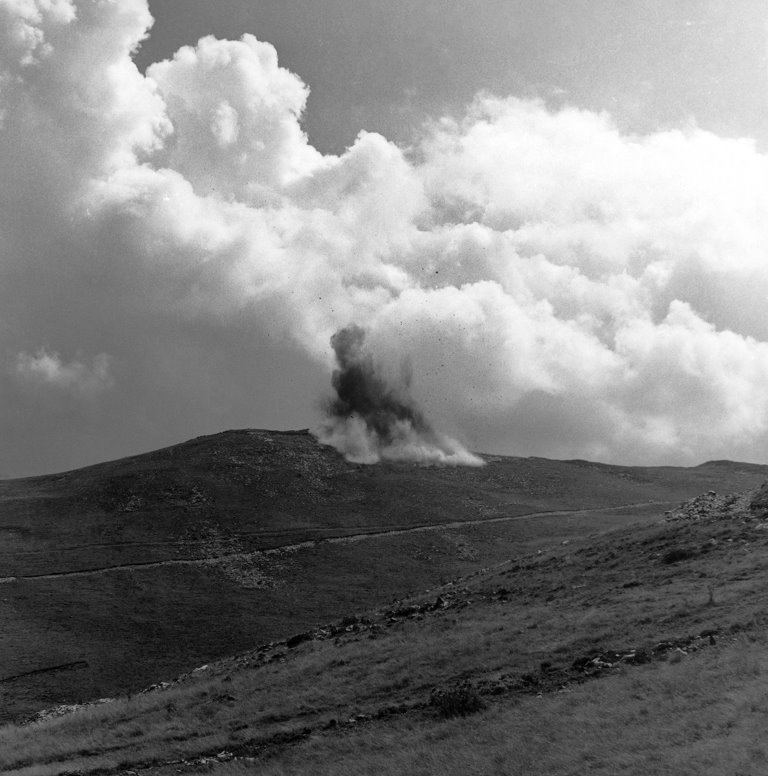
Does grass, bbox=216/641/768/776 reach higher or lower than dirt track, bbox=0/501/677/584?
lower

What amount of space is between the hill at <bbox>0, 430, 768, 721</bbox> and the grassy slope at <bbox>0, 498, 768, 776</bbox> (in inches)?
838

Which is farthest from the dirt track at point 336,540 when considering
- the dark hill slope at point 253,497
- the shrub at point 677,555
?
the shrub at point 677,555

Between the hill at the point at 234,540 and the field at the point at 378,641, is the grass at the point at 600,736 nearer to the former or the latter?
the field at the point at 378,641

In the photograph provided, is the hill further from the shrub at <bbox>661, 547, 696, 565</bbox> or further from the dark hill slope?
the shrub at <bbox>661, 547, 696, 565</bbox>

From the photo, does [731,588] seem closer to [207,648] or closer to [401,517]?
[207,648]

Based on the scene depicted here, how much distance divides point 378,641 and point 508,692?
47.7 feet

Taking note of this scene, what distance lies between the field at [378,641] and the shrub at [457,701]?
0.13m

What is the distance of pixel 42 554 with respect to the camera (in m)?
97.0

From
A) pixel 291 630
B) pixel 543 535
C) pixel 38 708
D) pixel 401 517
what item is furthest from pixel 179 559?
pixel 543 535

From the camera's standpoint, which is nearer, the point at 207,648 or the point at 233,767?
the point at 233,767

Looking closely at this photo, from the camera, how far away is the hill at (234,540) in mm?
71562

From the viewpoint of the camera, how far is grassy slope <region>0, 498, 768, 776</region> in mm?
22047

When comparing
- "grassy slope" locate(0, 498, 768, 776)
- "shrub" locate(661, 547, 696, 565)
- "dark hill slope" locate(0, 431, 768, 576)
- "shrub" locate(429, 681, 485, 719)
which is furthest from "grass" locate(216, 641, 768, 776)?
"dark hill slope" locate(0, 431, 768, 576)

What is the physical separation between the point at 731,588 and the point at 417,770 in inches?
818
